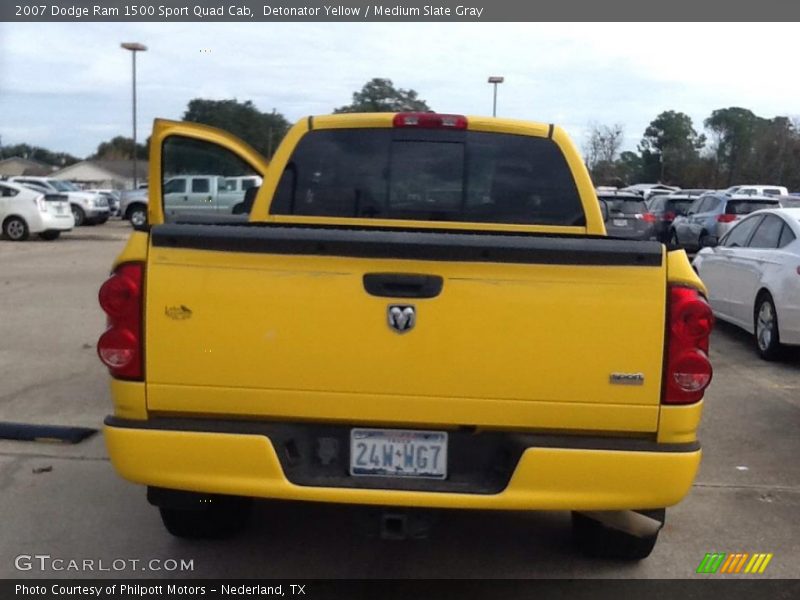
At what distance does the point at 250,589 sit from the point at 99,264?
1540 centimetres

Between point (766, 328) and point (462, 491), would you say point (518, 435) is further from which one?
point (766, 328)

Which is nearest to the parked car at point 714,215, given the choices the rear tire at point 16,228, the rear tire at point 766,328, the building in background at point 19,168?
the rear tire at point 766,328

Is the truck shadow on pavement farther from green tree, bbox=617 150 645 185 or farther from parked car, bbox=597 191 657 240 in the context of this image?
green tree, bbox=617 150 645 185

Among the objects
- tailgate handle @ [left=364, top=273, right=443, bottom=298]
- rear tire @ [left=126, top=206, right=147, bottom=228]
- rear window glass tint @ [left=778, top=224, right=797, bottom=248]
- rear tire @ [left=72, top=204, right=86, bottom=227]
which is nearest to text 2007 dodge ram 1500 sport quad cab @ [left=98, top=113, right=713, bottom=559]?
tailgate handle @ [left=364, top=273, right=443, bottom=298]

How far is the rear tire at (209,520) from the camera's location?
439 centimetres

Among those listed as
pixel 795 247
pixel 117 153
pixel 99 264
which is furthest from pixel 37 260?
pixel 117 153

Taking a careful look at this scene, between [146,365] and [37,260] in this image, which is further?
[37,260]

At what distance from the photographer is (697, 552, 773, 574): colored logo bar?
4.34 m

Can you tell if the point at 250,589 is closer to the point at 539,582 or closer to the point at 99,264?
the point at 539,582

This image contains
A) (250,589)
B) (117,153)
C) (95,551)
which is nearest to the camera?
(250,589)

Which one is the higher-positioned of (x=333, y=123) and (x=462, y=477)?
(x=333, y=123)

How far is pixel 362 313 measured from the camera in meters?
3.41

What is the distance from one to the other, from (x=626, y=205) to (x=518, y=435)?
1772cm

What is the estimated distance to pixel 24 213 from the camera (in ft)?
80.0
